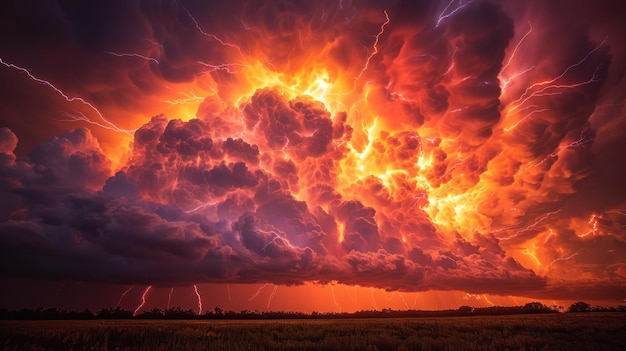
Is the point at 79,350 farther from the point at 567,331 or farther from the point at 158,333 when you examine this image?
the point at 567,331

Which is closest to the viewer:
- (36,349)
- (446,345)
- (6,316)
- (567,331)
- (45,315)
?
(36,349)

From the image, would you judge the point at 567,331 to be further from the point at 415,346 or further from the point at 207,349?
the point at 207,349

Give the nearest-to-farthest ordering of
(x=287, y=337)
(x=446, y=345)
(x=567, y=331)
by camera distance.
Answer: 1. (x=446, y=345)
2. (x=287, y=337)
3. (x=567, y=331)

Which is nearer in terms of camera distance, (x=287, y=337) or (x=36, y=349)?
(x=36, y=349)

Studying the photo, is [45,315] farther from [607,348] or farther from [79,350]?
[607,348]

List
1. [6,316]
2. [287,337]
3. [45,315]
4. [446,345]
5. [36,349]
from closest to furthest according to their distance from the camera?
[36,349], [446,345], [287,337], [6,316], [45,315]

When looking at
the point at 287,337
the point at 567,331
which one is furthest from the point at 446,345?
the point at 567,331

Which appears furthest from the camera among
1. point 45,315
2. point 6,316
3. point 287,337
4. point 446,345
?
point 45,315

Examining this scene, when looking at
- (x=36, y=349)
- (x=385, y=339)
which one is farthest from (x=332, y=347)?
(x=36, y=349)

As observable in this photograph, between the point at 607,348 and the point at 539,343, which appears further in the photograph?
the point at 539,343
